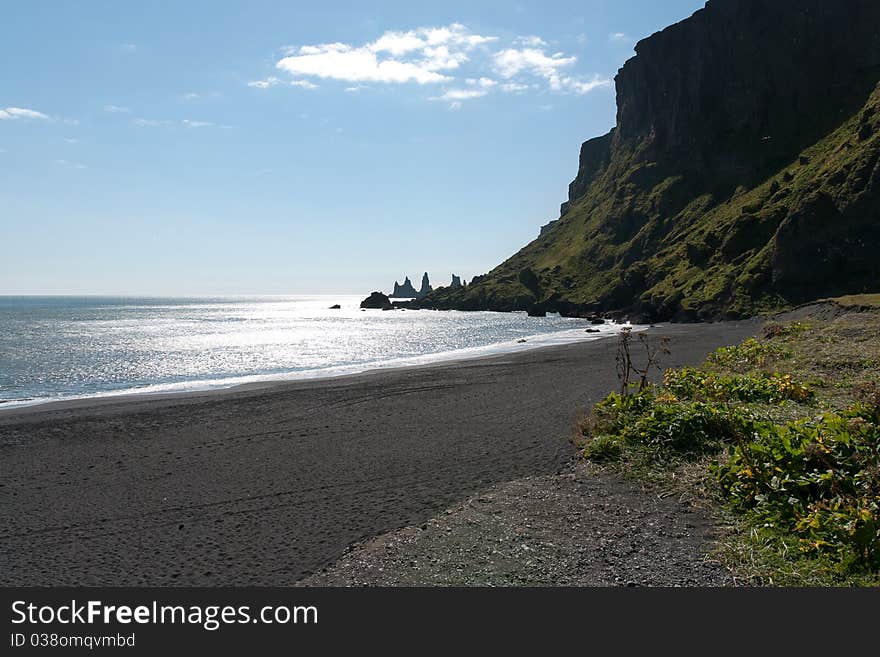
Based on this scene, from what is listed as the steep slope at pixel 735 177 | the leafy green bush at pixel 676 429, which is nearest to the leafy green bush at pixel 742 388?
the leafy green bush at pixel 676 429

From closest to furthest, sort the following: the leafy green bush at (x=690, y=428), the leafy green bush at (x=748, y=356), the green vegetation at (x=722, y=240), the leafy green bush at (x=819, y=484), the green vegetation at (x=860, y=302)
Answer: the leafy green bush at (x=819, y=484) < the leafy green bush at (x=690, y=428) < the leafy green bush at (x=748, y=356) < the green vegetation at (x=860, y=302) < the green vegetation at (x=722, y=240)

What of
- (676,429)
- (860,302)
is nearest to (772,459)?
(676,429)

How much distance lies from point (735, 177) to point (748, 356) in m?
135

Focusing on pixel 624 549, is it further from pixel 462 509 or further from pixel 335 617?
pixel 335 617

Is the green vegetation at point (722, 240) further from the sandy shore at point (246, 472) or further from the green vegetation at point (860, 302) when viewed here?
the sandy shore at point (246, 472)

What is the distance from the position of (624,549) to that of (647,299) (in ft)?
357

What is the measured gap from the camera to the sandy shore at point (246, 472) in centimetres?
980

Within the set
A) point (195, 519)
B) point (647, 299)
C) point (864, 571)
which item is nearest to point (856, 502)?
point (864, 571)

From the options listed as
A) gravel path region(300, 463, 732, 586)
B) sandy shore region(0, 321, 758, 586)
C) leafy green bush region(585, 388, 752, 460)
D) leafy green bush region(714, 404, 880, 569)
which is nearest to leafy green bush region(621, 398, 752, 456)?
leafy green bush region(585, 388, 752, 460)

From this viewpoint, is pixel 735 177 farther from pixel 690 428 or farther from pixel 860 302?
pixel 690 428

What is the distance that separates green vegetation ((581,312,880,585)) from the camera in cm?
708

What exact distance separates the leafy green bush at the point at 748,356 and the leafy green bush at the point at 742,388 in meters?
5.28

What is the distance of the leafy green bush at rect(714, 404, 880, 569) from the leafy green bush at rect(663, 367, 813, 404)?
4800 mm

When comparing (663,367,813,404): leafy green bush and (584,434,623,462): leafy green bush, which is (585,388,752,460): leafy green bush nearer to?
(584,434,623,462): leafy green bush
